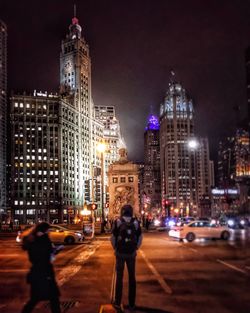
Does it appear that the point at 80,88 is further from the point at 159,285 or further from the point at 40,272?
the point at 40,272

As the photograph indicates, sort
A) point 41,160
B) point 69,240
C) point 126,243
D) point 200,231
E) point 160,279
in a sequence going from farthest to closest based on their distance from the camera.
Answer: point 41,160, point 200,231, point 69,240, point 160,279, point 126,243

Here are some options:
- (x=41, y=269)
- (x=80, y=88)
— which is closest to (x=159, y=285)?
(x=41, y=269)

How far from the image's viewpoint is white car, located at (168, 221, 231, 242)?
32156 mm

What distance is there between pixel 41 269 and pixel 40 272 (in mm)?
56

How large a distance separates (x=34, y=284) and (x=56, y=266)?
10.2m

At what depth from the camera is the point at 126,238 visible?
8.83 meters

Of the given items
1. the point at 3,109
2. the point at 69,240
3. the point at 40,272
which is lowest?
the point at 69,240

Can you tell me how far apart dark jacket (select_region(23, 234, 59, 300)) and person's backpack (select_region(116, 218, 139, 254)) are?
167 cm

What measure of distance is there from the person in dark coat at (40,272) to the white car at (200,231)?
83.4ft

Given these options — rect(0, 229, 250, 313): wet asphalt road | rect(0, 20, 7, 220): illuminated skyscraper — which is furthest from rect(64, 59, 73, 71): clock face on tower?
rect(0, 229, 250, 313): wet asphalt road

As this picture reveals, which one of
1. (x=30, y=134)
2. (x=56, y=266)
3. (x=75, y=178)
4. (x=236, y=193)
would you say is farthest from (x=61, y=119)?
(x=56, y=266)

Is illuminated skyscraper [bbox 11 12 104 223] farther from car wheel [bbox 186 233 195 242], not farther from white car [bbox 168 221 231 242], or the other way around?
car wheel [bbox 186 233 195 242]

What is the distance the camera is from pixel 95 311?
8.58 meters

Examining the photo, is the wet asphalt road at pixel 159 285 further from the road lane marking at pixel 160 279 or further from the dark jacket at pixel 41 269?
the dark jacket at pixel 41 269
